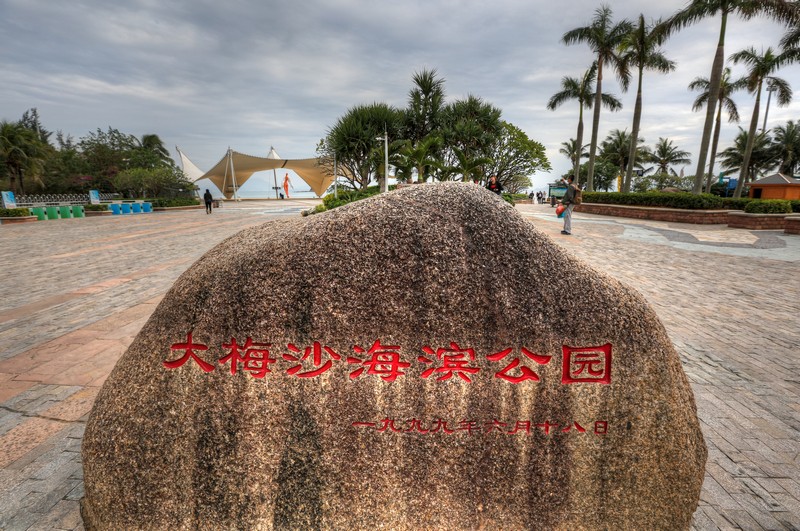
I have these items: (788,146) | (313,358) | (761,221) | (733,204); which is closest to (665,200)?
(733,204)

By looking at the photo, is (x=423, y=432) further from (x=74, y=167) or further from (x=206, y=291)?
(x=74, y=167)

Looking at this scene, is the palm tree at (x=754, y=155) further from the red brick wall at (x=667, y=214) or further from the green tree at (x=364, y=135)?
the green tree at (x=364, y=135)

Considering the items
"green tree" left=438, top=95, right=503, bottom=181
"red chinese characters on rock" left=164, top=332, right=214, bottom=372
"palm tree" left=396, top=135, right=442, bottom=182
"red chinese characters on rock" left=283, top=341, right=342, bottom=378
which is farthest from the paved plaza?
"green tree" left=438, top=95, right=503, bottom=181

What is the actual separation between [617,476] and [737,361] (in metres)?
3.12

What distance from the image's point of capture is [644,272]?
725cm

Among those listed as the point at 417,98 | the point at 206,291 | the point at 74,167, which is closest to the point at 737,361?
the point at 206,291

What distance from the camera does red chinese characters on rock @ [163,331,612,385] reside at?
1749mm

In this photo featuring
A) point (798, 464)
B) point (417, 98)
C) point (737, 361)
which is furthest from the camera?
point (417, 98)

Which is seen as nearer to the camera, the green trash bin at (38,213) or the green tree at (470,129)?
the green trash bin at (38,213)

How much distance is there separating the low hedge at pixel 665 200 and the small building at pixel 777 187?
536 inches

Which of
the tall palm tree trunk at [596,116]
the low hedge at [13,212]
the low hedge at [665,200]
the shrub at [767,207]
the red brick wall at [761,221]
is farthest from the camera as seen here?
the tall palm tree trunk at [596,116]

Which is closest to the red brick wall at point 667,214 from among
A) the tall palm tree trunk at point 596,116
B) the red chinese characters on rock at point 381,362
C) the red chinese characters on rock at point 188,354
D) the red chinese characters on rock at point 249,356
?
the tall palm tree trunk at point 596,116

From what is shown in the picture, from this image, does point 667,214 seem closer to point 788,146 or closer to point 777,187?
point 777,187

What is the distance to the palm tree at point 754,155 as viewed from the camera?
35.3 meters
